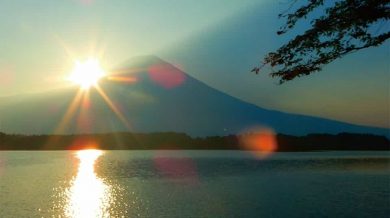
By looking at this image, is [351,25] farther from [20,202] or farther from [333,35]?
[20,202]

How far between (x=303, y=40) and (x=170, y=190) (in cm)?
3849

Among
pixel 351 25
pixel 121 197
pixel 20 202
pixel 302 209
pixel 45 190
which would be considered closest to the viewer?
pixel 351 25

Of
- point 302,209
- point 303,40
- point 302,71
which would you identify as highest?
point 303,40

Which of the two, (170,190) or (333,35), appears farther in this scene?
(170,190)

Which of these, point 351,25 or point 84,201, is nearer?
point 351,25

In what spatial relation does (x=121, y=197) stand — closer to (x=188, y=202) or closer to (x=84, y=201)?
(x=84, y=201)

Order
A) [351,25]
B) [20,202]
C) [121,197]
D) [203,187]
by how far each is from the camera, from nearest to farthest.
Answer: [351,25] < [20,202] < [121,197] < [203,187]

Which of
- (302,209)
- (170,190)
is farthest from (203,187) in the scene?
(302,209)

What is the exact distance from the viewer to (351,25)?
13.3m

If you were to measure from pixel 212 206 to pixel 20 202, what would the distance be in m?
16.1

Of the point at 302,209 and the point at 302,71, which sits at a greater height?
the point at 302,71

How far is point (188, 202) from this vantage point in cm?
3931

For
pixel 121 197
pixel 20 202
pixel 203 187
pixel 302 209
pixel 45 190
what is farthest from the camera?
pixel 203 187

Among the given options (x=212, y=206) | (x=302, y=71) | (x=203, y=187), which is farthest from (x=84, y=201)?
(x=302, y=71)
